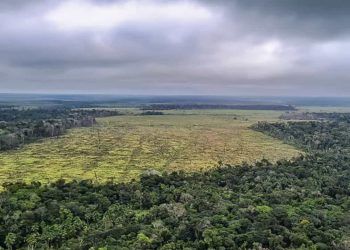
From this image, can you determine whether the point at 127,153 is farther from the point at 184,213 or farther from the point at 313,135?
the point at 313,135

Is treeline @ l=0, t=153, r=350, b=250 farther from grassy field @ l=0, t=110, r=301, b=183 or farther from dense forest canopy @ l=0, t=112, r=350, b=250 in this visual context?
grassy field @ l=0, t=110, r=301, b=183

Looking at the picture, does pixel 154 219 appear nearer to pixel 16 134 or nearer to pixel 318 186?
pixel 318 186

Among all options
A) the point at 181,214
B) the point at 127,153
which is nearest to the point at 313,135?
the point at 127,153

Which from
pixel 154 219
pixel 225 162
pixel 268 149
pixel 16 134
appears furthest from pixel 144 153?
pixel 154 219

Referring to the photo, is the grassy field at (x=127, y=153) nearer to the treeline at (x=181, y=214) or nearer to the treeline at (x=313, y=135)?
the treeline at (x=313, y=135)

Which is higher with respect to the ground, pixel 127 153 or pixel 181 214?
pixel 181 214

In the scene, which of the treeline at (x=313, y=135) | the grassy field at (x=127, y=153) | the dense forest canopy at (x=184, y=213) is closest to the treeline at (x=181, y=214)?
the dense forest canopy at (x=184, y=213)
